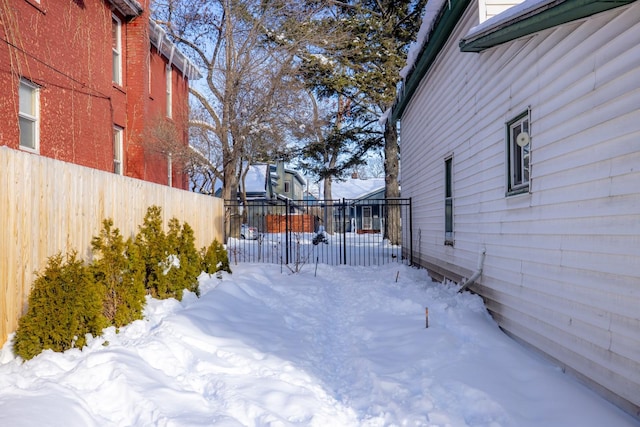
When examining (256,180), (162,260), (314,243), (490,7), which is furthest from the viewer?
(256,180)

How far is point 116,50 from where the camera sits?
12.7m

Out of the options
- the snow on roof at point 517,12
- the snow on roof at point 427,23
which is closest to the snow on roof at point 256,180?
the snow on roof at point 427,23

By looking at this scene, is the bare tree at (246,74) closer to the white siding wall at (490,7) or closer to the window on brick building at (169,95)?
the window on brick building at (169,95)

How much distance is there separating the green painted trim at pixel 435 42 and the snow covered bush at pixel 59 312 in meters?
6.29

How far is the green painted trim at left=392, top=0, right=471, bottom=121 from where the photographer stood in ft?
23.0

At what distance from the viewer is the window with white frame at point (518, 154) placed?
16.8ft

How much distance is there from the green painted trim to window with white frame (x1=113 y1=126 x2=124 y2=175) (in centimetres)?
807

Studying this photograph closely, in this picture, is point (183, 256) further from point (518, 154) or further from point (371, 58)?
point (371, 58)

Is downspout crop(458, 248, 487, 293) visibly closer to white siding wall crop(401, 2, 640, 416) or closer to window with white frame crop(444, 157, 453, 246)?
white siding wall crop(401, 2, 640, 416)

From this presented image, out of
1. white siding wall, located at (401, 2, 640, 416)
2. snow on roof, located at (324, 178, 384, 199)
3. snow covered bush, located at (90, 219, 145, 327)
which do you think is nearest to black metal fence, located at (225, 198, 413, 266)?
white siding wall, located at (401, 2, 640, 416)

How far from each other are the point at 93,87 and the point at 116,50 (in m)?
2.52

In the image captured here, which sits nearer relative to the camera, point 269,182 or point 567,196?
point 567,196

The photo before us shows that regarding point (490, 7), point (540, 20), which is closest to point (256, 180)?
point (490, 7)

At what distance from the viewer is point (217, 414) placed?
3.38 m
